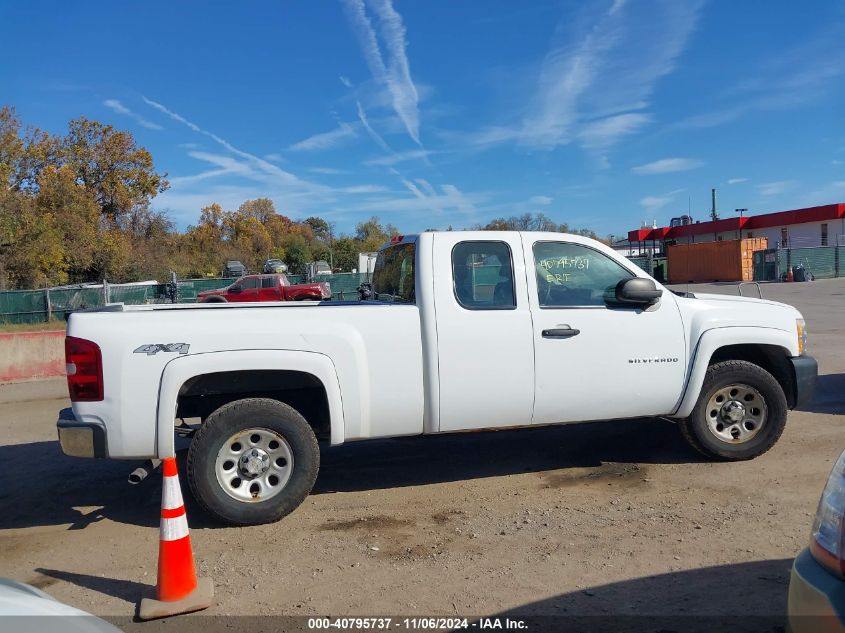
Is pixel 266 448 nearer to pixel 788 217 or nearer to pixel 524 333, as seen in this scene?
pixel 524 333

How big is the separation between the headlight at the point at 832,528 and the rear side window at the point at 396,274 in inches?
131

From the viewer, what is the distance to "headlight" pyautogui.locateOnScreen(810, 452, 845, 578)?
2287 millimetres

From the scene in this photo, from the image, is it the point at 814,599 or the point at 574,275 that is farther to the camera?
the point at 574,275

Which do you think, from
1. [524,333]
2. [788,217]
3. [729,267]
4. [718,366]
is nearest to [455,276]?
[524,333]

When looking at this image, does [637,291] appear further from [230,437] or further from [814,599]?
[814,599]

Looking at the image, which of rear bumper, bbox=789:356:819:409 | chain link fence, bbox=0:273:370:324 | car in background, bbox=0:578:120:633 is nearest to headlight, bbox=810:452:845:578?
car in background, bbox=0:578:120:633

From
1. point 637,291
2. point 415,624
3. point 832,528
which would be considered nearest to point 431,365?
point 637,291

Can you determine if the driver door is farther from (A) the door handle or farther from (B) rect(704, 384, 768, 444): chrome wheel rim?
(B) rect(704, 384, 768, 444): chrome wheel rim

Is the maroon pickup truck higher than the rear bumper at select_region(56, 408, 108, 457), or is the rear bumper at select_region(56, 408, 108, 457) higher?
the maroon pickup truck

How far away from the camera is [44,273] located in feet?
122

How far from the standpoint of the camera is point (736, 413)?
5926 mm

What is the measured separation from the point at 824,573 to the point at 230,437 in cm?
362

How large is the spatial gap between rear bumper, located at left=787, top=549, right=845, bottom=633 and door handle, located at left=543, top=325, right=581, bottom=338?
3002mm

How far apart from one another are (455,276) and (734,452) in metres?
2.78
